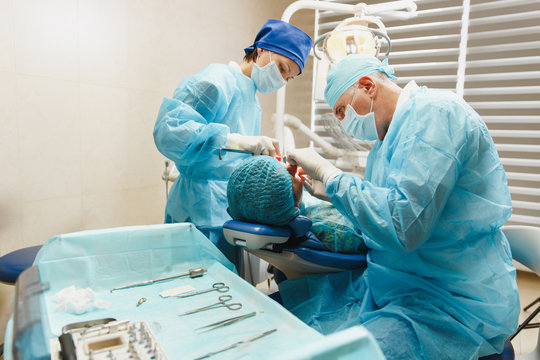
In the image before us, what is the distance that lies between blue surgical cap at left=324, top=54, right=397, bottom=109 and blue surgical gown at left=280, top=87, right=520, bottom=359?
0.20m

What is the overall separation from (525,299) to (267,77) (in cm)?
261

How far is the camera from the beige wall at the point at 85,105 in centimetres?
183

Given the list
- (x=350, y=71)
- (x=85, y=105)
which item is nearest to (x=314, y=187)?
(x=350, y=71)

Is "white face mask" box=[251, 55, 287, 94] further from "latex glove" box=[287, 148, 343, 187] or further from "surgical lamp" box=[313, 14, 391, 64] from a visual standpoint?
"latex glove" box=[287, 148, 343, 187]

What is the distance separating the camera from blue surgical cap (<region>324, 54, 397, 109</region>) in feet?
4.04

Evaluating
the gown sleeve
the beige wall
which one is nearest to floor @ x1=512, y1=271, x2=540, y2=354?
the gown sleeve

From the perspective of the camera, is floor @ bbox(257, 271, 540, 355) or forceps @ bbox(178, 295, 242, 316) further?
floor @ bbox(257, 271, 540, 355)

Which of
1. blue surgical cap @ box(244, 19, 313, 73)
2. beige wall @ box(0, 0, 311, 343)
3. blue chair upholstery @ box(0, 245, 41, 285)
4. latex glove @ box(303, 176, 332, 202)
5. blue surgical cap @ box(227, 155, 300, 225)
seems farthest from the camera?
beige wall @ box(0, 0, 311, 343)

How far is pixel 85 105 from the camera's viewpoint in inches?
83.4

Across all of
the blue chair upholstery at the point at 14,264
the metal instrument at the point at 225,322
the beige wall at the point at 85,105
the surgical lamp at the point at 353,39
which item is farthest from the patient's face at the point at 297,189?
the beige wall at the point at 85,105

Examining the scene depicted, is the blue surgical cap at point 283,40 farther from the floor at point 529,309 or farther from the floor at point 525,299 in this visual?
the floor at point 529,309

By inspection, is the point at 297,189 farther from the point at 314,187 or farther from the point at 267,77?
the point at 267,77

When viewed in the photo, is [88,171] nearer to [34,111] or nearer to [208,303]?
[34,111]

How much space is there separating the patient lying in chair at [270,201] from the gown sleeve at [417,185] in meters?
0.22
